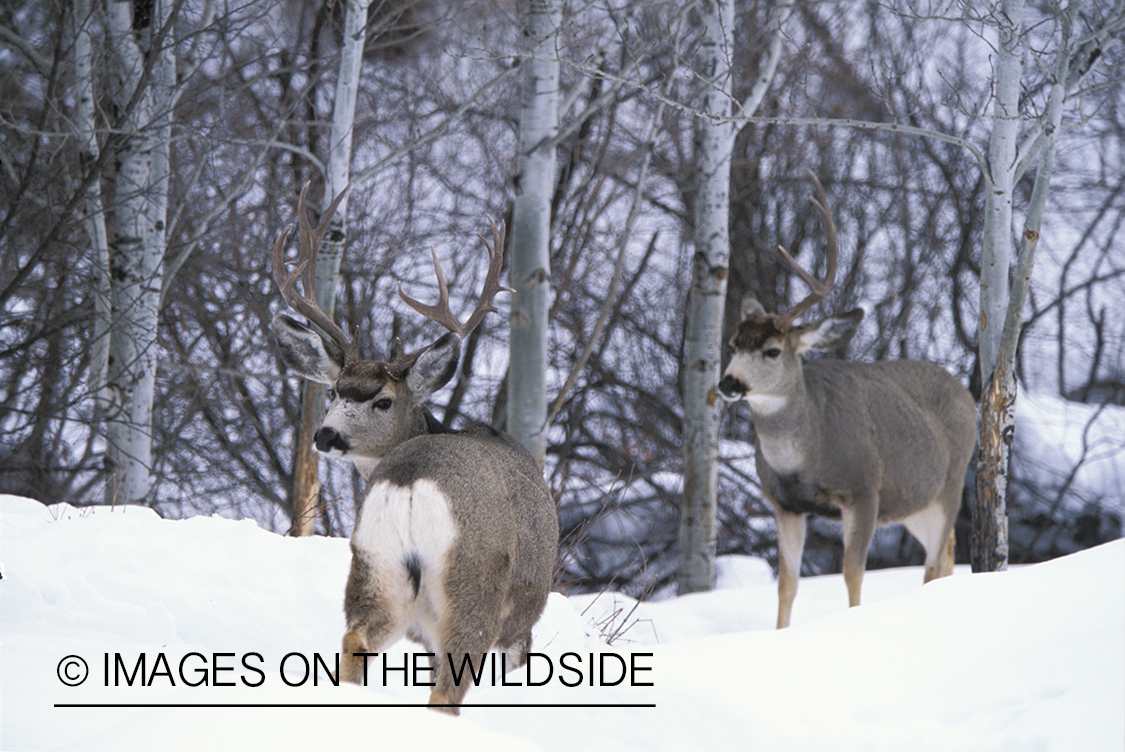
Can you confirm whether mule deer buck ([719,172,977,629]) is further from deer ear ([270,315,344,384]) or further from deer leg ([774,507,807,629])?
deer ear ([270,315,344,384])

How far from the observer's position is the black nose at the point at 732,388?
5871mm

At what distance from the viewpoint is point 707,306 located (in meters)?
7.95

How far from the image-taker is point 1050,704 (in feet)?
8.91

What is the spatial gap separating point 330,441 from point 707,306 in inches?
186

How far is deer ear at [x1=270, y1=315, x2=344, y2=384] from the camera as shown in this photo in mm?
4117

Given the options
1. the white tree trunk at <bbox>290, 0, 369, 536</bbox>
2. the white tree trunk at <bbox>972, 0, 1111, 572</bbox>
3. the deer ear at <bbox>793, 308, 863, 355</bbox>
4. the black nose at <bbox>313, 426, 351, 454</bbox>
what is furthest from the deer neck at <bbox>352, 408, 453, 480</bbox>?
the white tree trunk at <bbox>972, 0, 1111, 572</bbox>

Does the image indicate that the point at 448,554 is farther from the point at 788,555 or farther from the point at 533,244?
the point at 788,555

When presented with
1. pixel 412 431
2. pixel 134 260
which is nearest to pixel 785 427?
pixel 412 431

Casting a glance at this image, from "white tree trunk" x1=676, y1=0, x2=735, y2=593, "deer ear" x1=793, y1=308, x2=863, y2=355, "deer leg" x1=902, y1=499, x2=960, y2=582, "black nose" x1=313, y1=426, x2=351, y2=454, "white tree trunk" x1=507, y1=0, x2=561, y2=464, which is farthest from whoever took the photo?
"white tree trunk" x1=676, y1=0, x2=735, y2=593

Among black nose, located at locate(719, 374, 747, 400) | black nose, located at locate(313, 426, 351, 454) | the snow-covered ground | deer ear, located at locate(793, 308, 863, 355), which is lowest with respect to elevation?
the snow-covered ground

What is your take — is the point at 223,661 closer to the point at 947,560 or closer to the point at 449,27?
the point at 947,560

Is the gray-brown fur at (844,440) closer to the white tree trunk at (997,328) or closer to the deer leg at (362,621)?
the white tree trunk at (997,328)

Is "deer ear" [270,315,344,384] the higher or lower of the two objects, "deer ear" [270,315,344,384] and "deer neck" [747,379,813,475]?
the higher

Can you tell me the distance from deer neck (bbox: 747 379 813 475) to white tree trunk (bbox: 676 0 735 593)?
2.01 meters
